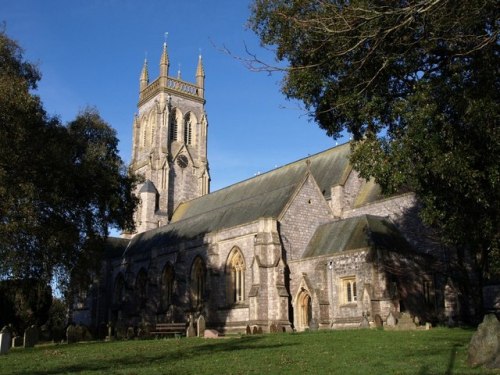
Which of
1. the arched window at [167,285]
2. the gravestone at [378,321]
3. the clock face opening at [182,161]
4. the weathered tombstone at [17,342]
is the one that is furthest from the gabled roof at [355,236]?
the clock face opening at [182,161]

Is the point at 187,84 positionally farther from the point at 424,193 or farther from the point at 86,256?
the point at 424,193

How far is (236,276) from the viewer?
33406mm

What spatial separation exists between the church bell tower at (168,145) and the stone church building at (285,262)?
13.2 feet

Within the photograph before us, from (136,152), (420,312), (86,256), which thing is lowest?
(420,312)

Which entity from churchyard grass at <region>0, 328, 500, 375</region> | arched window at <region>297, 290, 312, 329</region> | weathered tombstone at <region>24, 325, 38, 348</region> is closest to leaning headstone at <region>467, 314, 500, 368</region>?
churchyard grass at <region>0, 328, 500, 375</region>

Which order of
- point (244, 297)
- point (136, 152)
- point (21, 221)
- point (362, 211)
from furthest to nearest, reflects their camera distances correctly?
point (136, 152), point (362, 211), point (244, 297), point (21, 221)

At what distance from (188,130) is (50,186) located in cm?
3899

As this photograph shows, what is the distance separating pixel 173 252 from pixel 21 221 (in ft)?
63.2

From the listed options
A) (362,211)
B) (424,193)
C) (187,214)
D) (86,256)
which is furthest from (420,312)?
(187,214)

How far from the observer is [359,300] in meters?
26.7

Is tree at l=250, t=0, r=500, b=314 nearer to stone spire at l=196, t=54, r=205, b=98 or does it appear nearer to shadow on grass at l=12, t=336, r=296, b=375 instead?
shadow on grass at l=12, t=336, r=296, b=375

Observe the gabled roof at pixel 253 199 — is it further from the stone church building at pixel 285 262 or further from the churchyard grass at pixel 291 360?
the churchyard grass at pixel 291 360

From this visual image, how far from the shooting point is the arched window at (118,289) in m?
45.1

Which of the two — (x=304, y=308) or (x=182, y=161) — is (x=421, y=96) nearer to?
(x=304, y=308)
